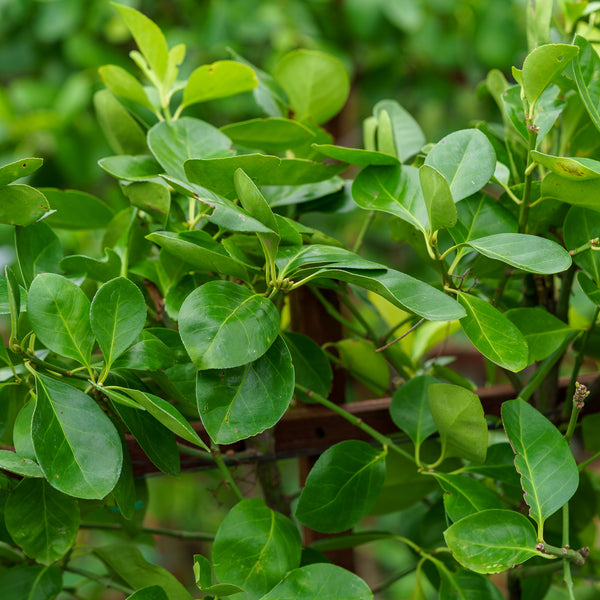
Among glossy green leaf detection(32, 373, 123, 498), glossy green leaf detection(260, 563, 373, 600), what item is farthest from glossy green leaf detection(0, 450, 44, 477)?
glossy green leaf detection(260, 563, 373, 600)

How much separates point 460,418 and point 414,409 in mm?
54

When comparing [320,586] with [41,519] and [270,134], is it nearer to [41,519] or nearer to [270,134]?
[41,519]

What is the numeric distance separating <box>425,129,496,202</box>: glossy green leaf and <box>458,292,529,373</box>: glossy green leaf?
0.06m

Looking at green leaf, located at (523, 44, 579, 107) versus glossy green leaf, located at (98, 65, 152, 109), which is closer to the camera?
green leaf, located at (523, 44, 579, 107)

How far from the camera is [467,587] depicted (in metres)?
0.40

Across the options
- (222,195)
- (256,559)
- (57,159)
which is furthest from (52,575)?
(57,159)

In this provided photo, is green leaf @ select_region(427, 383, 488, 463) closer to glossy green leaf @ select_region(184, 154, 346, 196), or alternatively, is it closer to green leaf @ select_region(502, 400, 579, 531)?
green leaf @ select_region(502, 400, 579, 531)

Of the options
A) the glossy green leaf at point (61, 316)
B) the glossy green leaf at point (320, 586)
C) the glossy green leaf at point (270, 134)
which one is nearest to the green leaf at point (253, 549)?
the glossy green leaf at point (320, 586)

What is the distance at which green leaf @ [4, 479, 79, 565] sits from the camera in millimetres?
358

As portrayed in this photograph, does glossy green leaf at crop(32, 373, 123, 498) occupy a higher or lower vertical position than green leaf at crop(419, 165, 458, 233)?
lower

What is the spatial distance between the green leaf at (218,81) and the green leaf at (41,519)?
0.25m

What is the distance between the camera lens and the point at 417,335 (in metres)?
0.58

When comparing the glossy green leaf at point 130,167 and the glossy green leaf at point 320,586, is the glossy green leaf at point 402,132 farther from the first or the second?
the glossy green leaf at point 320,586

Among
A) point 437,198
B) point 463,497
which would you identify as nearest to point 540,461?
point 463,497
